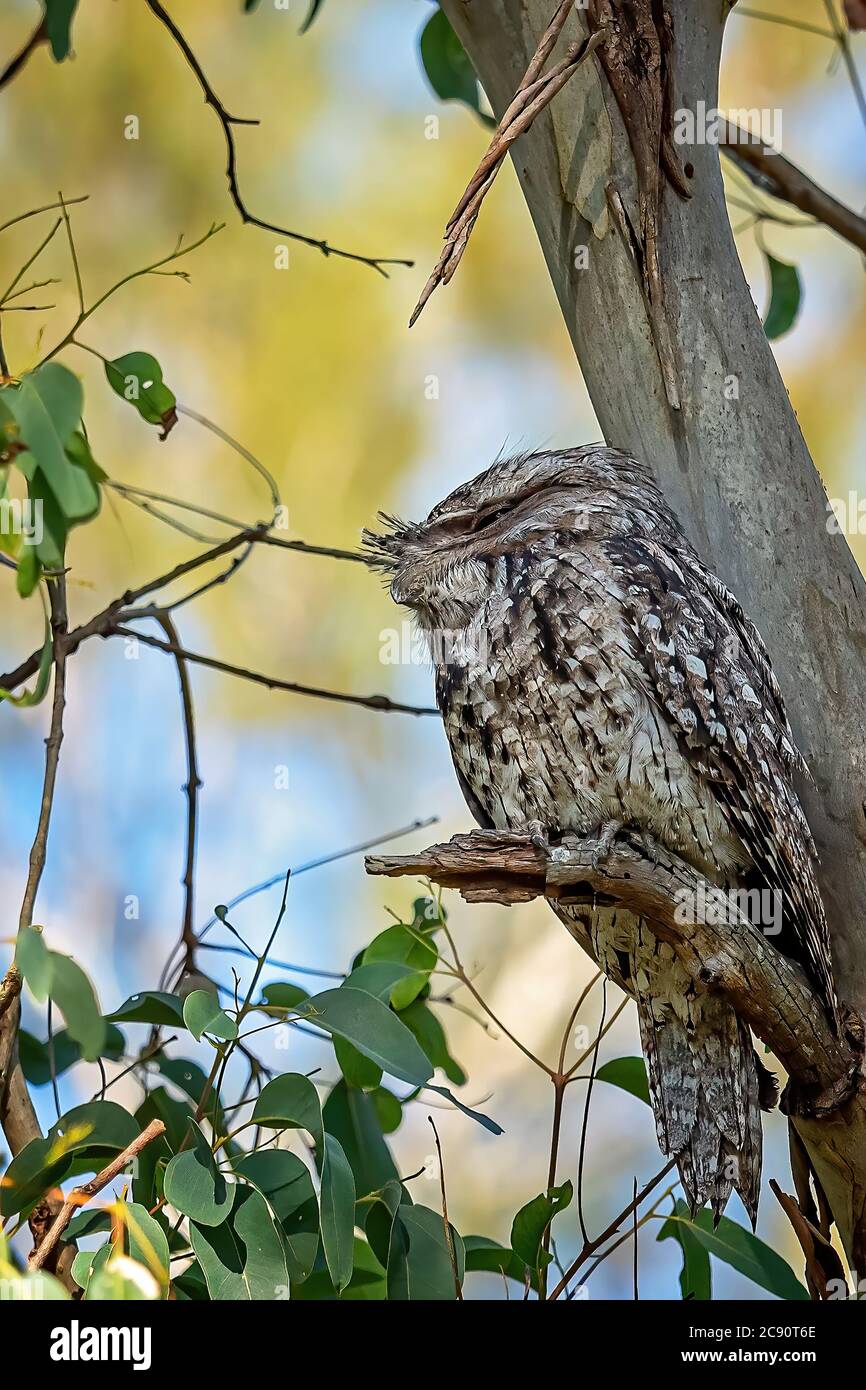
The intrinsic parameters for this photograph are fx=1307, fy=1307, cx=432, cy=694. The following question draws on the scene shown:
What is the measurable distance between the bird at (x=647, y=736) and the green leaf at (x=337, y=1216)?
497mm

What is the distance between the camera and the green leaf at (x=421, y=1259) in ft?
5.42

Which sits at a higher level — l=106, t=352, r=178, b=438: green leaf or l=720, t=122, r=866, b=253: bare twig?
l=720, t=122, r=866, b=253: bare twig

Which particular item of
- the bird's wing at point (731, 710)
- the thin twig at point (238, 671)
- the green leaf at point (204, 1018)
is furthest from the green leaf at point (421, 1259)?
the thin twig at point (238, 671)

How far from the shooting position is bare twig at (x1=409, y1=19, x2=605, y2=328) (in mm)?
1429

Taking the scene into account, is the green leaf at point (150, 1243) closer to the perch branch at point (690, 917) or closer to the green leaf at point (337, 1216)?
the green leaf at point (337, 1216)

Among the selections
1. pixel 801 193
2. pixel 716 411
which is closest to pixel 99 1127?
pixel 716 411

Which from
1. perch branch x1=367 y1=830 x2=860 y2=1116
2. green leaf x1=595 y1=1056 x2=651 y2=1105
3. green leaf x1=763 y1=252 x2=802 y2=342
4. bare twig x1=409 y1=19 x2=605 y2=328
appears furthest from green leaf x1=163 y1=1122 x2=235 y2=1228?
green leaf x1=763 y1=252 x2=802 y2=342

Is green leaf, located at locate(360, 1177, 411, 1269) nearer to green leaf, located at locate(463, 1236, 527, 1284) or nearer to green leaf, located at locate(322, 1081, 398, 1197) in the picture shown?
green leaf, located at locate(463, 1236, 527, 1284)

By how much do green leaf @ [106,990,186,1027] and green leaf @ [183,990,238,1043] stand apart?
0.35m

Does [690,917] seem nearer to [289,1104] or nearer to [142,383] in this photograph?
[289,1104]

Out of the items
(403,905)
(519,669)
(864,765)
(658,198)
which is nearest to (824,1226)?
(864,765)

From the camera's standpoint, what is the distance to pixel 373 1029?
152cm

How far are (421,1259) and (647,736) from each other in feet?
2.43

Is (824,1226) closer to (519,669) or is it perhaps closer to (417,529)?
(519,669)
